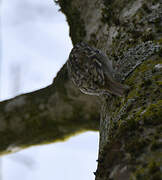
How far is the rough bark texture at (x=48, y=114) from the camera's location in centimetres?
357

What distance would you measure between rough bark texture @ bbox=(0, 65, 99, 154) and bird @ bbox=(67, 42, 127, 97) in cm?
55

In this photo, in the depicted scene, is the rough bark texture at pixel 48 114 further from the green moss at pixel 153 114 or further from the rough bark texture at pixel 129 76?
the green moss at pixel 153 114

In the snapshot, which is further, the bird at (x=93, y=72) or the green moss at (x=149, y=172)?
the bird at (x=93, y=72)

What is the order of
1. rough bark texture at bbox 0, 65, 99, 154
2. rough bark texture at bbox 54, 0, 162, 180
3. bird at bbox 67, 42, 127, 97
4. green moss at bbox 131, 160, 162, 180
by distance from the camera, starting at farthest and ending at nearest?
rough bark texture at bbox 0, 65, 99, 154 → bird at bbox 67, 42, 127, 97 → rough bark texture at bbox 54, 0, 162, 180 → green moss at bbox 131, 160, 162, 180

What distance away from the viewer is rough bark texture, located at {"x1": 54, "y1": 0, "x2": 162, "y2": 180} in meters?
1.42

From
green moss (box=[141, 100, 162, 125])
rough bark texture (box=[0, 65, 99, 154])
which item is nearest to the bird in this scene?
green moss (box=[141, 100, 162, 125])

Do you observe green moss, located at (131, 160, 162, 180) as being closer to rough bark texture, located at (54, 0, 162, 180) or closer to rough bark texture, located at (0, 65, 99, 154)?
rough bark texture, located at (54, 0, 162, 180)

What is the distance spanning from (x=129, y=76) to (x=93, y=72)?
509mm

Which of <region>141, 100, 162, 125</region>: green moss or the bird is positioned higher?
the bird

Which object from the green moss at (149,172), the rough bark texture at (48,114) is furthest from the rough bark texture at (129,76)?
the rough bark texture at (48,114)

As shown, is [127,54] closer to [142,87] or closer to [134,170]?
[142,87]

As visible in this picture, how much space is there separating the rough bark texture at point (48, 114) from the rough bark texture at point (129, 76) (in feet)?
1.80

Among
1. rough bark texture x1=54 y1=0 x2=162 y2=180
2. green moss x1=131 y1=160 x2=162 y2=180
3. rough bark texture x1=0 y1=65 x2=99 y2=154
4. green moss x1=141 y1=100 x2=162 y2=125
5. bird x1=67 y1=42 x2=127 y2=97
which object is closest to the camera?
green moss x1=131 y1=160 x2=162 y2=180

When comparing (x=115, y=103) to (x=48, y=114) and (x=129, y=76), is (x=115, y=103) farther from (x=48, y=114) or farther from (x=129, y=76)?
(x=48, y=114)
